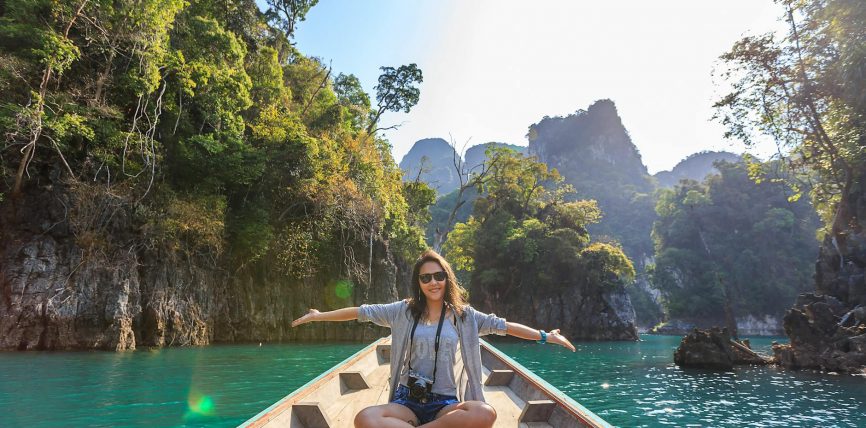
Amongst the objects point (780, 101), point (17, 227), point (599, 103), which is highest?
point (599, 103)

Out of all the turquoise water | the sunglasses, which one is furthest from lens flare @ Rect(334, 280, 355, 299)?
the sunglasses

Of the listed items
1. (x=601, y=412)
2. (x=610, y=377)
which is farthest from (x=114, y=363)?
(x=610, y=377)

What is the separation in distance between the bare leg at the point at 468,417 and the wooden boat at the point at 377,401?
2.73 feet

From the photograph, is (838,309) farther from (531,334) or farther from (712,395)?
(531,334)

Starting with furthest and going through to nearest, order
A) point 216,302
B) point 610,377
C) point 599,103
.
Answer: point 599,103
point 216,302
point 610,377

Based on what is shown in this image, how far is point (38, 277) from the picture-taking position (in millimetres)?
12547

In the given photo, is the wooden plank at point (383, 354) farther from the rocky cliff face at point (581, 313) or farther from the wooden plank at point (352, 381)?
the rocky cliff face at point (581, 313)

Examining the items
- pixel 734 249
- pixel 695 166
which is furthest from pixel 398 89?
pixel 695 166

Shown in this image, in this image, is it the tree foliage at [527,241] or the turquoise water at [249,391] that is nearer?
the turquoise water at [249,391]

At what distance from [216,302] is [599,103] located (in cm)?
9841

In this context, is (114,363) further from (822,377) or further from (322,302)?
(822,377)

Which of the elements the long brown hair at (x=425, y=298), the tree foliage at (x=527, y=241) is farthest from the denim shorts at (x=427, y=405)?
the tree foliage at (x=527, y=241)

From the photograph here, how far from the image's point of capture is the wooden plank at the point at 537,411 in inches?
135

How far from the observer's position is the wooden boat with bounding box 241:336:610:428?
315 cm
